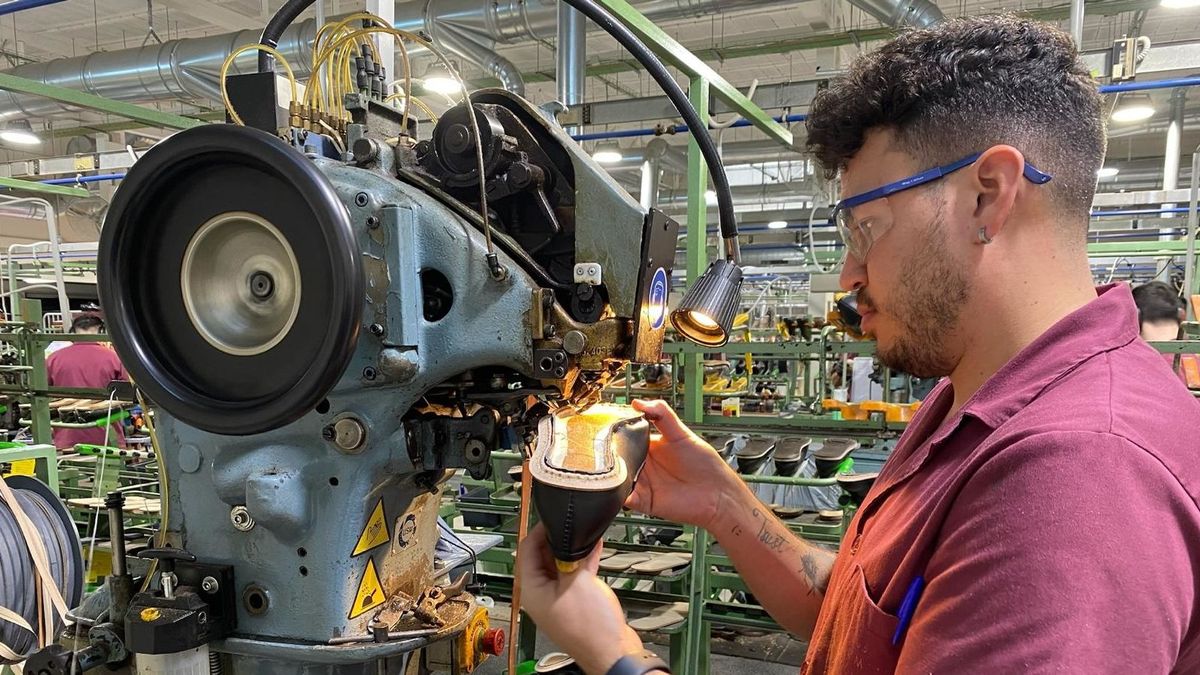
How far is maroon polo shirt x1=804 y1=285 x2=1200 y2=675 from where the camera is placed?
59 centimetres

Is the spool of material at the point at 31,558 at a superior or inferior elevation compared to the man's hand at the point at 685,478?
inferior

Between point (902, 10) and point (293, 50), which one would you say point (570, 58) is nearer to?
point (902, 10)

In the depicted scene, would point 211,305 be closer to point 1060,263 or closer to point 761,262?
point 1060,263

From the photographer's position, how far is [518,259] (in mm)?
1099

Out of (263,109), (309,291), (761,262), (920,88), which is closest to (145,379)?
(309,291)

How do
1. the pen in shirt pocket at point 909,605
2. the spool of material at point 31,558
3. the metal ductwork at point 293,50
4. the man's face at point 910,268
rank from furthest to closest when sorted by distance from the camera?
1. the metal ductwork at point 293,50
2. the spool of material at point 31,558
3. the man's face at point 910,268
4. the pen in shirt pocket at point 909,605

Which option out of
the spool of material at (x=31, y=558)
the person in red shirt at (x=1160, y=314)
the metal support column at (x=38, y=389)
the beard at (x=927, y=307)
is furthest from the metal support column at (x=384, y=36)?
the metal support column at (x=38, y=389)

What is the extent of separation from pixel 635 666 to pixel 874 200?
0.63 m

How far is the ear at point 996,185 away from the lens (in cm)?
80

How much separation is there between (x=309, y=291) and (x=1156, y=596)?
37.4 inches

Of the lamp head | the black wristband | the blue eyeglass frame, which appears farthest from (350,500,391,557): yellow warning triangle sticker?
the blue eyeglass frame

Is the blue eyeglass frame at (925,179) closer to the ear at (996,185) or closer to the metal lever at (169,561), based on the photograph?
the ear at (996,185)

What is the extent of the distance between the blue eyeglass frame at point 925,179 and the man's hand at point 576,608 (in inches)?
22.2

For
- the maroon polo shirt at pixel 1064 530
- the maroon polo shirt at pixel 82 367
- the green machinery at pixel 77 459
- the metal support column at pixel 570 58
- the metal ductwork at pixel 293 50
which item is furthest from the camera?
the maroon polo shirt at pixel 82 367
